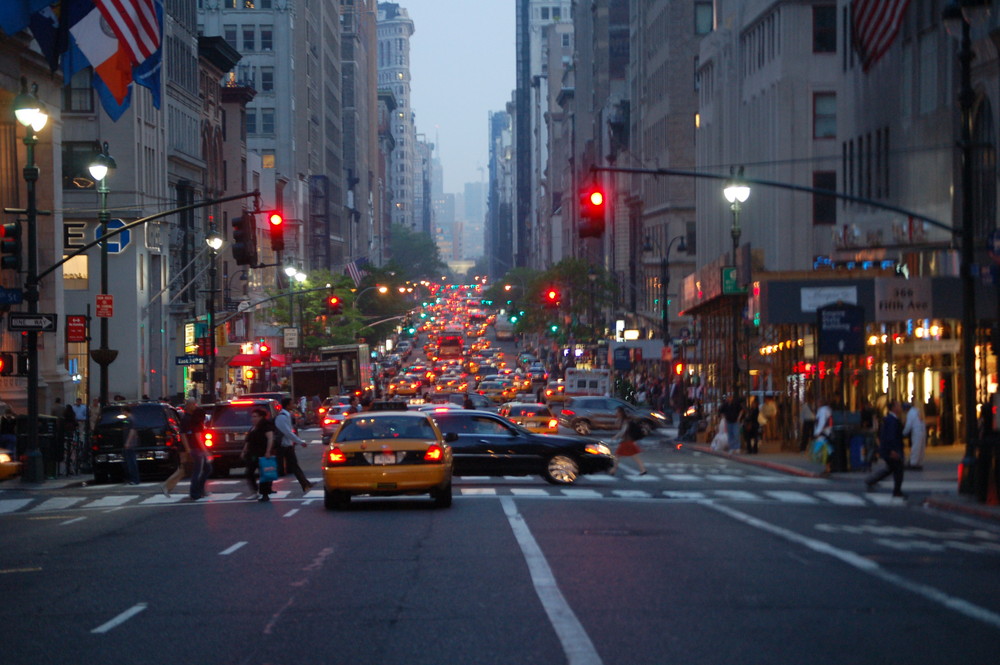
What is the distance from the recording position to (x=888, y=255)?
156ft

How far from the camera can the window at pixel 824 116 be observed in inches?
2430

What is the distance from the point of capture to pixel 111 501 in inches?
1055

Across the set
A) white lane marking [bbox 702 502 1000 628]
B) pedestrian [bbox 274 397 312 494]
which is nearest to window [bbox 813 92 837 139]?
pedestrian [bbox 274 397 312 494]

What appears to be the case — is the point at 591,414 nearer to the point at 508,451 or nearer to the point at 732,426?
the point at 732,426

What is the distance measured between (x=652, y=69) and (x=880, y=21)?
216ft

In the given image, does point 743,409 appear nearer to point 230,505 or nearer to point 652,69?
point 230,505

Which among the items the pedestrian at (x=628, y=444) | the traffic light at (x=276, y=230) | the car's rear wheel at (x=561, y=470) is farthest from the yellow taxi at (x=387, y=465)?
the traffic light at (x=276, y=230)

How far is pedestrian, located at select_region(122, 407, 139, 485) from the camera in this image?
31234 millimetres

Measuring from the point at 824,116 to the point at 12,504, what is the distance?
4332 cm

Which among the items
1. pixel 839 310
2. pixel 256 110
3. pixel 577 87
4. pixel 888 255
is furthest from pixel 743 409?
pixel 577 87

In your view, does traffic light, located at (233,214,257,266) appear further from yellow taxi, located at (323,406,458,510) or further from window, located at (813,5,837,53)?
window, located at (813,5,837,53)

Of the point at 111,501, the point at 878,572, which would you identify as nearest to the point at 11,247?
the point at 111,501

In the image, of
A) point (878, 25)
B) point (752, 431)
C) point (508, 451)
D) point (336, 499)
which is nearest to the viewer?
point (336, 499)

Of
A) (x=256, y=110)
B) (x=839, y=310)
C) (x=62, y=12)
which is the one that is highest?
(x=256, y=110)
